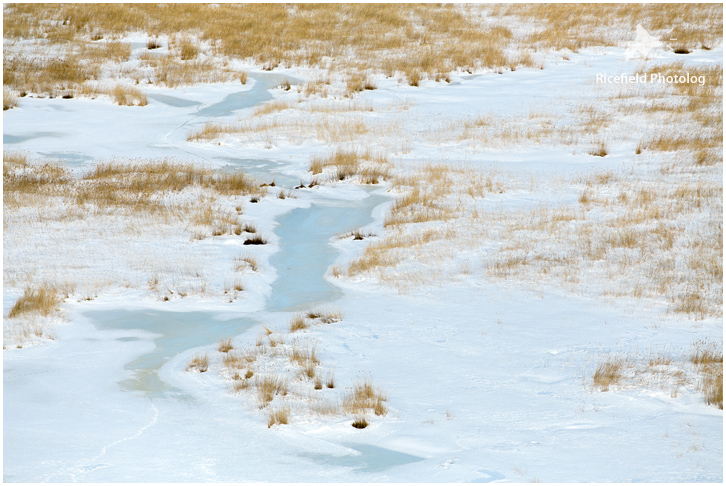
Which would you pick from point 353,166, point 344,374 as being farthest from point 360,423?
point 353,166

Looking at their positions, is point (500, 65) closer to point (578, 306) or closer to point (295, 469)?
point (578, 306)

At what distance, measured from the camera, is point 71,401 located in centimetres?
604

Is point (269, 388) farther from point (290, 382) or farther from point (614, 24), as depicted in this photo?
point (614, 24)

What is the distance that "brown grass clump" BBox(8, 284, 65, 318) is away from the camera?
788cm

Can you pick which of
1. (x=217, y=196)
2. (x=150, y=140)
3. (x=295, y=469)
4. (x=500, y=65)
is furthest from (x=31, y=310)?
(x=500, y=65)

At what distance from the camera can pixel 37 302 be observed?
8.07 m

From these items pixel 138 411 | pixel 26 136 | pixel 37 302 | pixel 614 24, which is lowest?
pixel 138 411

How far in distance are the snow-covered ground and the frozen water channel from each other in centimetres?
2

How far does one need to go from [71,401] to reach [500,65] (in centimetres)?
1975

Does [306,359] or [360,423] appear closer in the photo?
[360,423]

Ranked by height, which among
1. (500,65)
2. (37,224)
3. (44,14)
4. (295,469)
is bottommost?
(295,469)

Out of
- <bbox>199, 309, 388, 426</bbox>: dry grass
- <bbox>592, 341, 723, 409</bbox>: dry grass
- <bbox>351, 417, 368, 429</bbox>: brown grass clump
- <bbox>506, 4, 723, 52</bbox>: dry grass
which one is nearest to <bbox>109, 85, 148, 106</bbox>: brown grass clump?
<bbox>506, 4, 723, 52</bbox>: dry grass

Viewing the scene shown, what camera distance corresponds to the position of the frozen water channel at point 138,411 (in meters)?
5.02

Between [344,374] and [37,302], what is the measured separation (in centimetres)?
399
